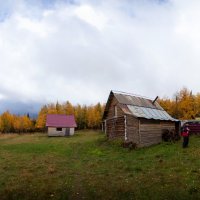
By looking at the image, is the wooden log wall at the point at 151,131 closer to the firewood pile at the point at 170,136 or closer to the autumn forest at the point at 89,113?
the firewood pile at the point at 170,136

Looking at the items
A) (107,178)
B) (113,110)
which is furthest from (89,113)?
(107,178)

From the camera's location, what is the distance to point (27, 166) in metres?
24.6

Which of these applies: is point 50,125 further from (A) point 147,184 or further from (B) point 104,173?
(A) point 147,184

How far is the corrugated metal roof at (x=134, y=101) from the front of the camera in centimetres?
4096

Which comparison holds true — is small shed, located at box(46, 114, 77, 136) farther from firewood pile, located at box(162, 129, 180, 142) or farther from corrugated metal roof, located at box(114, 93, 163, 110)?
firewood pile, located at box(162, 129, 180, 142)

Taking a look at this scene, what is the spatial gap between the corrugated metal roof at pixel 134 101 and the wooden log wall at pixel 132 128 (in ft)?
10.9

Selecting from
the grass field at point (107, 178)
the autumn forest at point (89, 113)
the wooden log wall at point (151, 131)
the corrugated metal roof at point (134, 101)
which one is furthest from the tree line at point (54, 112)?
the grass field at point (107, 178)

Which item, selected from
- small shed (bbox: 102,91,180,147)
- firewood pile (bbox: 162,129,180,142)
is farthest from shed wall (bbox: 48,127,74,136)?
firewood pile (bbox: 162,129,180,142)

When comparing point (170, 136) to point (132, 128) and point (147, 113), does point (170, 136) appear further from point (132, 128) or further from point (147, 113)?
point (132, 128)

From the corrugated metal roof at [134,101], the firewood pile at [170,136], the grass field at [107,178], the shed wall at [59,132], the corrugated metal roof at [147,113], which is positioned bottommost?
the grass field at [107,178]

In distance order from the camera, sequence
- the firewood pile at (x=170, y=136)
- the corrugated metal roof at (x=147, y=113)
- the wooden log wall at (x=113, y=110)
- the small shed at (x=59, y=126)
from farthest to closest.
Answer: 1. the small shed at (x=59, y=126)
2. the wooden log wall at (x=113, y=110)
3. the corrugated metal roof at (x=147, y=113)
4. the firewood pile at (x=170, y=136)

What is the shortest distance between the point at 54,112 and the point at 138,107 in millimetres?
71263

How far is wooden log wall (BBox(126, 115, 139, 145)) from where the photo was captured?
36.4m

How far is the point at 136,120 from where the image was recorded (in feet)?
120
